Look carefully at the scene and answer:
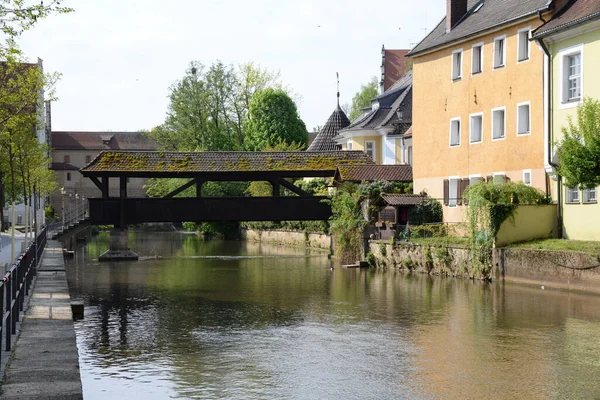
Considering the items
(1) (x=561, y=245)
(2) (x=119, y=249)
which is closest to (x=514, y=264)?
(1) (x=561, y=245)

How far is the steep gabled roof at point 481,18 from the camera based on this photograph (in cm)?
3101

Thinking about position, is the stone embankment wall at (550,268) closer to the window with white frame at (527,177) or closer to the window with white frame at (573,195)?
the window with white frame at (573,195)

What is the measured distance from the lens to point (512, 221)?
90.8 feet

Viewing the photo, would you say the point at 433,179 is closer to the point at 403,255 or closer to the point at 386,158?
the point at 403,255

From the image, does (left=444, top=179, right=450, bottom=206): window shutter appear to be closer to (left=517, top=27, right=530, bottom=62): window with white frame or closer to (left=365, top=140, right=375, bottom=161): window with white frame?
(left=517, top=27, right=530, bottom=62): window with white frame

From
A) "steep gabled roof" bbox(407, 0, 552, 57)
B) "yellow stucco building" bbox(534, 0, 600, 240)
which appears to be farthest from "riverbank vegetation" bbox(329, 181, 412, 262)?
"yellow stucco building" bbox(534, 0, 600, 240)

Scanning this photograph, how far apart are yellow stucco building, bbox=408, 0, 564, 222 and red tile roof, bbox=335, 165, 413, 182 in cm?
156

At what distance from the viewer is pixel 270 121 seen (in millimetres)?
73875

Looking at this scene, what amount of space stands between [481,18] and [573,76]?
7961 mm

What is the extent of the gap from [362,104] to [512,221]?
200 ft

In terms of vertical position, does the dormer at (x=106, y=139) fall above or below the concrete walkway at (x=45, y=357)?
above

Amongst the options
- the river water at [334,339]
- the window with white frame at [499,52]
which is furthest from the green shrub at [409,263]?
the window with white frame at [499,52]

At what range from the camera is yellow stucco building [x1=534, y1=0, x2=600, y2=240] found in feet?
85.7

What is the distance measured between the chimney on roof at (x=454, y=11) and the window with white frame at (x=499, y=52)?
445cm
